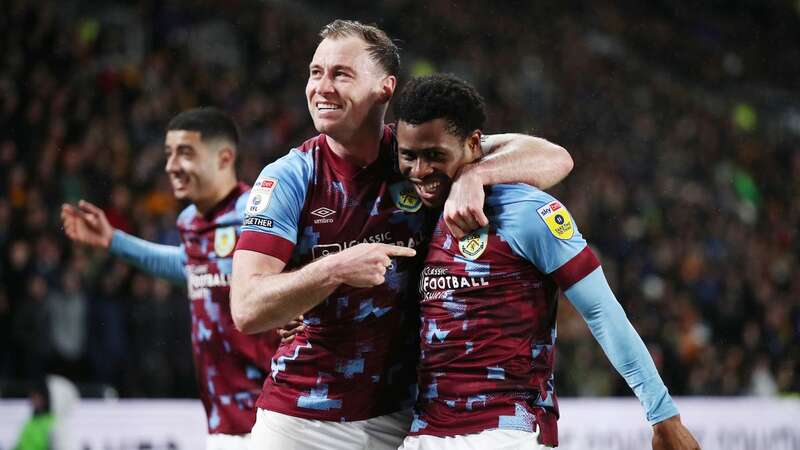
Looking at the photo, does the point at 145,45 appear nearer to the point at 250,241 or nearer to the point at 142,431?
the point at 142,431

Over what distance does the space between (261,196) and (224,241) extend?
188 cm

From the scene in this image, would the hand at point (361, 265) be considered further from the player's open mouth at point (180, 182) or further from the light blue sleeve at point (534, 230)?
the player's open mouth at point (180, 182)

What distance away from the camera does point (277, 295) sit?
330 centimetres

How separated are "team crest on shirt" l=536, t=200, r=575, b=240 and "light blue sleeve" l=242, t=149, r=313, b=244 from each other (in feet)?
2.90

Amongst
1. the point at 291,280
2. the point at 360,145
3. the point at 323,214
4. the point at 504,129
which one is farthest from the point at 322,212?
the point at 504,129

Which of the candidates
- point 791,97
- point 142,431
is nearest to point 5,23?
point 142,431

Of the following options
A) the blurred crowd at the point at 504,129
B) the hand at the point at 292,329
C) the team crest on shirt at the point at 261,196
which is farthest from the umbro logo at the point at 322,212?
the blurred crowd at the point at 504,129

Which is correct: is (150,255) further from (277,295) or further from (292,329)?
(277,295)

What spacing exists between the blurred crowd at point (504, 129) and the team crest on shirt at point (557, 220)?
→ 4928mm

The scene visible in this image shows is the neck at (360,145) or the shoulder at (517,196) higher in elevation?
the neck at (360,145)

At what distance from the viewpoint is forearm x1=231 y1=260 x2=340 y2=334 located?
3.24m

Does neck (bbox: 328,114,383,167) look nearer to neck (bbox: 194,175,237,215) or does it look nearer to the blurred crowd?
neck (bbox: 194,175,237,215)

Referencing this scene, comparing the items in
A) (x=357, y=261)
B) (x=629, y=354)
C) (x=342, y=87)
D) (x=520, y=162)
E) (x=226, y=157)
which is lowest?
(x=629, y=354)

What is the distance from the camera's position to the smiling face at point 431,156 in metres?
3.65
